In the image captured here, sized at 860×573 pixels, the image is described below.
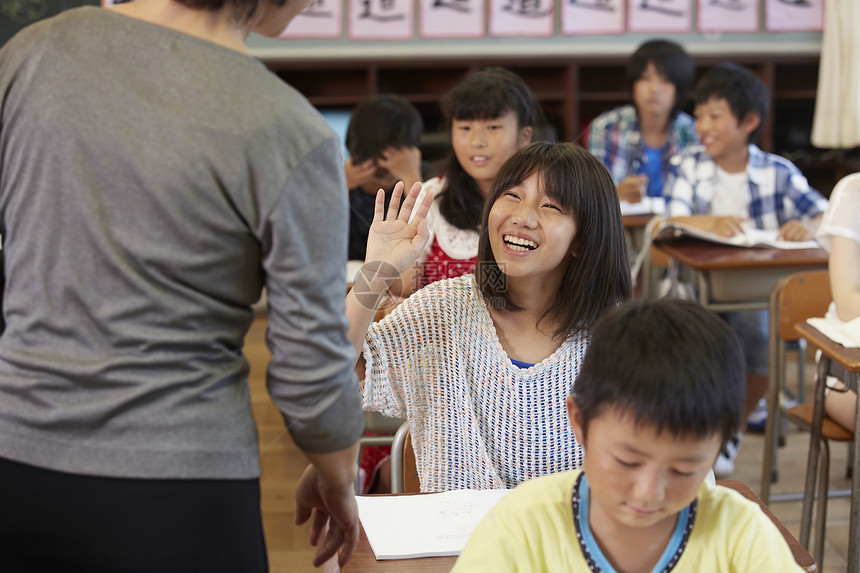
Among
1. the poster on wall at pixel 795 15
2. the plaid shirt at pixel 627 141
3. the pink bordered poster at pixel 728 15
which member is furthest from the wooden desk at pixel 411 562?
the poster on wall at pixel 795 15

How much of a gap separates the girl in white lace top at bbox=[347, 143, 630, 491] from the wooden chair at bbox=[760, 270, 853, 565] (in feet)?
3.24

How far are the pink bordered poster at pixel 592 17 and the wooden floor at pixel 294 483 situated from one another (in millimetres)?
3223

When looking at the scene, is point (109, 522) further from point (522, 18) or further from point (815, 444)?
point (522, 18)

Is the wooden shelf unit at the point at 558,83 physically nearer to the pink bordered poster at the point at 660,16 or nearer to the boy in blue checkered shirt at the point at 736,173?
the pink bordered poster at the point at 660,16

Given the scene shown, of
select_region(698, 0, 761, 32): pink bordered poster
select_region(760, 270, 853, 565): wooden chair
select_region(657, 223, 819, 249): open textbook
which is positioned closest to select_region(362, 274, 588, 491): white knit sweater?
select_region(760, 270, 853, 565): wooden chair

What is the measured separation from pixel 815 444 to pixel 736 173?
5.02ft

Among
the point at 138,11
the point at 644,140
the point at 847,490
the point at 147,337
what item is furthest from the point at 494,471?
the point at 644,140

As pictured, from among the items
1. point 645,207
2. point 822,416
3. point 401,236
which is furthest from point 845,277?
point 645,207

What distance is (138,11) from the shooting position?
85 centimetres

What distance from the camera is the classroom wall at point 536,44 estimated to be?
568cm

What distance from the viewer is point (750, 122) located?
3.36m

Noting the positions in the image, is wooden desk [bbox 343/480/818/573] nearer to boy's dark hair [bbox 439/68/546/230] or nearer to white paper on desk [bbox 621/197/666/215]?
boy's dark hair [bbox 439/68/546/230]

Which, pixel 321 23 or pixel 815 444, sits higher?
pixel 321 23

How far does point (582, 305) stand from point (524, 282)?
102 mm
